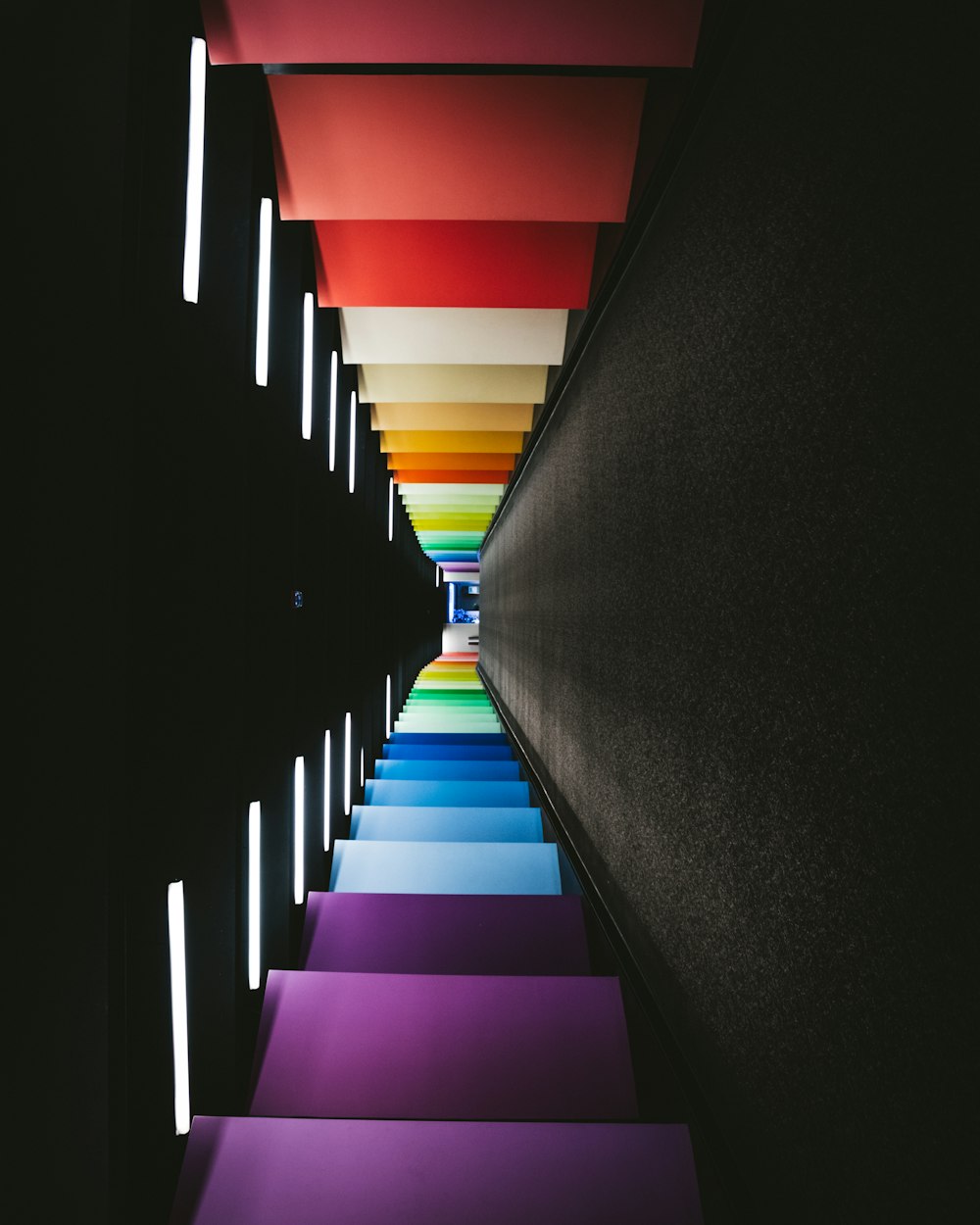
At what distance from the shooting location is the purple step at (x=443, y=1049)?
1.76m

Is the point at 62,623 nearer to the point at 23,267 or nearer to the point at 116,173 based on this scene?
the point at 23,267

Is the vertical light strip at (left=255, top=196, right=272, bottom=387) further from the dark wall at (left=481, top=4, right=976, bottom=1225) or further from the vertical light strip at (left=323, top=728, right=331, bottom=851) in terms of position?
Result: the vertical light strip at (left=323, top=728, right=331, bottom=851)

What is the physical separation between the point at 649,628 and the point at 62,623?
132 centimetres

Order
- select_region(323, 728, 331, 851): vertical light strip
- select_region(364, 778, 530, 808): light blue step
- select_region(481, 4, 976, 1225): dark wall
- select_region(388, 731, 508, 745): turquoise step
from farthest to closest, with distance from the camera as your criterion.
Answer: select_region(388, 731, 508, 745): turquoise step < select_region(364, 778, 530, 808): light blue step < select_region(323, 728, 331, 851): vertical light strip < select_region(481, 4, 976, 1225): dark wall

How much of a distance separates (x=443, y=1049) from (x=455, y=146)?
2.69 metres

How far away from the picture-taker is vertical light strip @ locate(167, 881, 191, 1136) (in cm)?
147

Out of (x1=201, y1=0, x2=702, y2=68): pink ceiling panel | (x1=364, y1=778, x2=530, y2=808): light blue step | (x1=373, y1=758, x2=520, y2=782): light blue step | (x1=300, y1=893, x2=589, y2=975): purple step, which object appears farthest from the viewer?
(x1=373, y1=758, x2=520, y2=782): light blue step

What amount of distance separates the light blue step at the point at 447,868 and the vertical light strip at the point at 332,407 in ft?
6.14

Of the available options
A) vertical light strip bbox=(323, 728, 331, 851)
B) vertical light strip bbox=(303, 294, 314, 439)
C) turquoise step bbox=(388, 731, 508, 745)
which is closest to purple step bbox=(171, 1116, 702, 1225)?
vertical light strip bbox=(323, 728, 331, 851)

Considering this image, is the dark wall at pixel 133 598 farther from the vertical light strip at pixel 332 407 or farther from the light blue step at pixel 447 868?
the vertical light strip at pixel 332 407

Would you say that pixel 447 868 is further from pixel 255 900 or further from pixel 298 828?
pixel 255 900

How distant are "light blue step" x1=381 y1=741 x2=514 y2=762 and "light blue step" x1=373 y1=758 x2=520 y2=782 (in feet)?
1.21

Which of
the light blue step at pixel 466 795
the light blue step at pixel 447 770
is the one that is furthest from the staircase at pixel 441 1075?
the light blue step at pixel 447 770

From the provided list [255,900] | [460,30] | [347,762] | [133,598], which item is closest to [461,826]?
[347,762]
